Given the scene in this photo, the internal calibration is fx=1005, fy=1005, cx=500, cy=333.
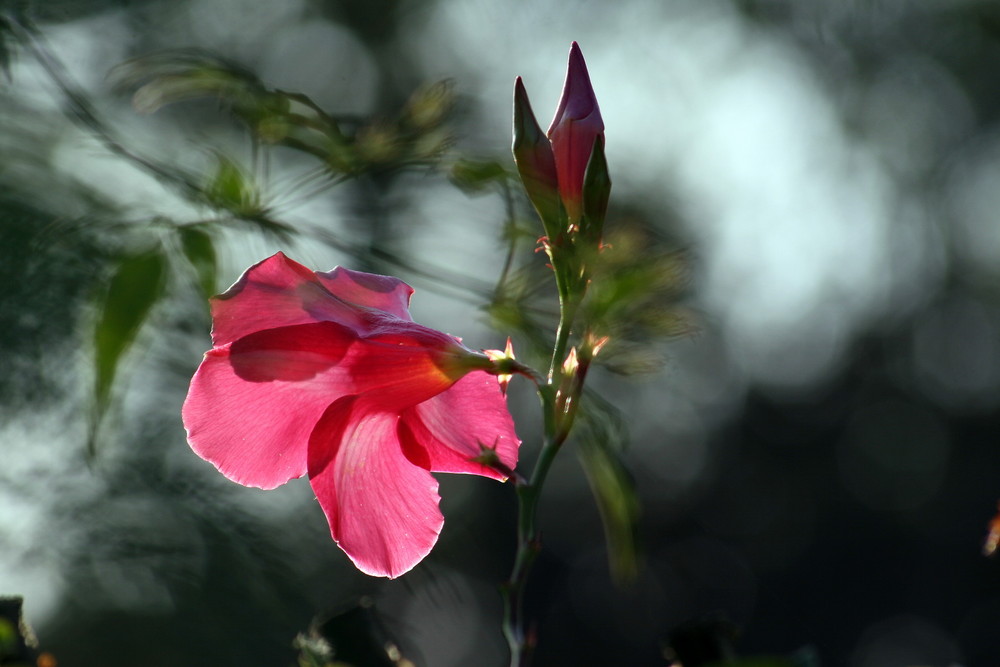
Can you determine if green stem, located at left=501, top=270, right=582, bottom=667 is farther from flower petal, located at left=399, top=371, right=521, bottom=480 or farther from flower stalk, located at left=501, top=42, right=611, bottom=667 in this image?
flower petal, located at left=399, top=371, right=521, bottom=480

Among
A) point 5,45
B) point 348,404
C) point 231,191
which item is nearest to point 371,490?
point 348,404

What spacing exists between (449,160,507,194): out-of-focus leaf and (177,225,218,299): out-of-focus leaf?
178mm

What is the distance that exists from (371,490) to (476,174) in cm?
24

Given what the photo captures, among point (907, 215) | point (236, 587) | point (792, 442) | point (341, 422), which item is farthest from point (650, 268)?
point (792, 442)

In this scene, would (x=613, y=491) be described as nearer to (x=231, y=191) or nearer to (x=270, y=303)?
(x=270, y=303)

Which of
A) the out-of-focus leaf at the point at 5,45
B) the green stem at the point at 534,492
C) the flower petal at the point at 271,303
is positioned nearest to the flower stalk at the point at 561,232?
the green stem at the point at 534,492

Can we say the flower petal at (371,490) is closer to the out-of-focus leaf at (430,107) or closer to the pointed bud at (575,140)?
the pointed bud at (575,140)

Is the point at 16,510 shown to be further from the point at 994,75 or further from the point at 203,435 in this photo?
the point at 994,75

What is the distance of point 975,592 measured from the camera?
7.59 m

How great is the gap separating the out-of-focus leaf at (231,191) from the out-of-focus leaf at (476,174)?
148 millimetres

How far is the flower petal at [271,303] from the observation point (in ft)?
1.70

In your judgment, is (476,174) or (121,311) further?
(476,174)

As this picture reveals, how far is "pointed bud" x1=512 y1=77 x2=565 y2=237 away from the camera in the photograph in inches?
20.6

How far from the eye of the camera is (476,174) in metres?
0.70
